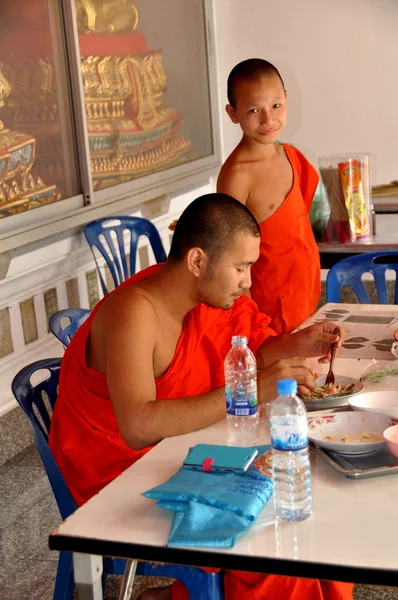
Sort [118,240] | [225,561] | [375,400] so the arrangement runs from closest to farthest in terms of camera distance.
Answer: [225,561] → [375,400] → [118,240]

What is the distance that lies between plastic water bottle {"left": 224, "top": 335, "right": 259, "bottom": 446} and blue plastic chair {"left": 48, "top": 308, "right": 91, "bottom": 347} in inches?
29.4

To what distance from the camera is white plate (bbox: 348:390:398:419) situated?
6.11 ft

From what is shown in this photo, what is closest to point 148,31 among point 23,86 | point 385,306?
point 23,86

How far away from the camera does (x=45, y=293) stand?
12.6ft

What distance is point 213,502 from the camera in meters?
1.42

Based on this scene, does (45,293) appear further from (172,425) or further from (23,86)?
(172,425)

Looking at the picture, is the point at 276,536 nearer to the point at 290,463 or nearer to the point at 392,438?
the point at 290,463

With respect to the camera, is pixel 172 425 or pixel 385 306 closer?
pixel 172 425

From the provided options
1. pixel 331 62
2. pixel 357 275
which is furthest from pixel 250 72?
pixel 331 62

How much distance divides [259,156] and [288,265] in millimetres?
423

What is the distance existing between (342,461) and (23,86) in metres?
2.56

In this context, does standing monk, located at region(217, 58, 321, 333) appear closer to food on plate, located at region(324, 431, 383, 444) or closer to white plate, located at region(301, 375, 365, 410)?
white plate, located at region(301, 375, 365, 410)

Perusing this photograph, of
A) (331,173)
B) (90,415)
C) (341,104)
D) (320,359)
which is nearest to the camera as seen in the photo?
(90,415)

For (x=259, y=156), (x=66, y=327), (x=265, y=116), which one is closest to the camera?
(x=66, y=327)
